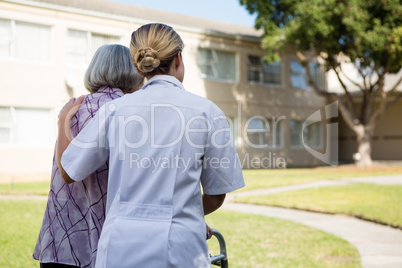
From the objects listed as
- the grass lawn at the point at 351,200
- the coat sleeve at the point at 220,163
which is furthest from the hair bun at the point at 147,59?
the grass lawn at the point at 351,200

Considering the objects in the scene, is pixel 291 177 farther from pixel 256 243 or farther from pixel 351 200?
pixel 256 243

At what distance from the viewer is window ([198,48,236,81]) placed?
2116cm

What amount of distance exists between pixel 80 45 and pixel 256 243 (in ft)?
45.1

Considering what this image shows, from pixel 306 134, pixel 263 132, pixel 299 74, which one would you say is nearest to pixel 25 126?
pixel 263 132

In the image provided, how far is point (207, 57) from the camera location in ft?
70.1

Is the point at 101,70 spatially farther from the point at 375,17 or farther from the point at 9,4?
the point at 375,17

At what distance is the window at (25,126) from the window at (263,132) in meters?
9.63

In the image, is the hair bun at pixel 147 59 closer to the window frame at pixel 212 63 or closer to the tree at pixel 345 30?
the tree at pixel 345 30

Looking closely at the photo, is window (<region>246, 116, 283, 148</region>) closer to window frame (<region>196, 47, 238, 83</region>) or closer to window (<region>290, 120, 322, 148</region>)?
window (<region>290, 120, 322, 148</region>)

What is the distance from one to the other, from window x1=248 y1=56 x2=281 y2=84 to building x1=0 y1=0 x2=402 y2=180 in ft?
0.16

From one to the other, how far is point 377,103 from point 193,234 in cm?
2683

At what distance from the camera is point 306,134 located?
25109 millimetres

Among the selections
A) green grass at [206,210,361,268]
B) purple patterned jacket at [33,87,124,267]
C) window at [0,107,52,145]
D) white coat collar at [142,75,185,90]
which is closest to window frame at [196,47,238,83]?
window at [0,107,52,145]

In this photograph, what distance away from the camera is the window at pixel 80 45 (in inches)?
684
